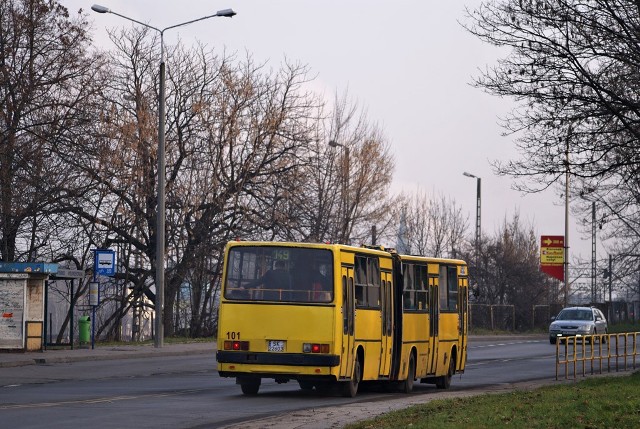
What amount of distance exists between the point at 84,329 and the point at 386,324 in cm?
1992

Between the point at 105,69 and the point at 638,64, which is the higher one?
the point at 105,69

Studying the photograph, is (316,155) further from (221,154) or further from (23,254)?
(23,254)

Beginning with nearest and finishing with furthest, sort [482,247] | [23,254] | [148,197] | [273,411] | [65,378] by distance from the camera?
1. [273,411]
2. [65,378]
3. [23,254]
4. [148,197]
5. [482,247]

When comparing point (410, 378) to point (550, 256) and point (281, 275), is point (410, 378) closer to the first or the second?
point (281, 275)

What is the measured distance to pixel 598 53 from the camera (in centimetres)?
2441

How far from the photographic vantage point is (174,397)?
68.9ft

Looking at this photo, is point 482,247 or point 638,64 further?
point 482,247

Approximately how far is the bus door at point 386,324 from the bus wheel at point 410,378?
0.98 m

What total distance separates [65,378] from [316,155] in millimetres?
26939

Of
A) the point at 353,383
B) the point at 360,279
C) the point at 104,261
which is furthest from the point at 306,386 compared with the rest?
the point at 104,261

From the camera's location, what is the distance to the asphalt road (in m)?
16.4

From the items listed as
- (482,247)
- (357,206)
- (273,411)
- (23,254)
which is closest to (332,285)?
(273,411)

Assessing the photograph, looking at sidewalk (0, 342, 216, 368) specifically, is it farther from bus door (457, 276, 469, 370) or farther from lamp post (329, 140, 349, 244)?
lamp post (329, 140, 349, 244)

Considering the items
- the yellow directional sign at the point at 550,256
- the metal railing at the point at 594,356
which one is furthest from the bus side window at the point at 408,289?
the yellow directional sign at the point at 550,256
